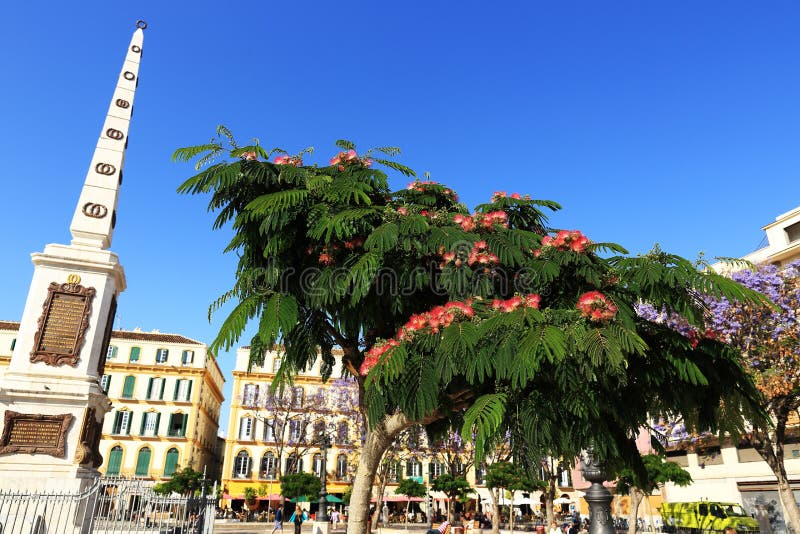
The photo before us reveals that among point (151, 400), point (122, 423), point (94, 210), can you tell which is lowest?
point (122, 423)

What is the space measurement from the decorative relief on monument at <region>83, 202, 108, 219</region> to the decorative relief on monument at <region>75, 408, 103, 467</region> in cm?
475

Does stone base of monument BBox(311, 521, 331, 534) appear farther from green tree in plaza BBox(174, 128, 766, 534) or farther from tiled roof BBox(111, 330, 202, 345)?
tiled roof BBox(111, 330, 202, 345)

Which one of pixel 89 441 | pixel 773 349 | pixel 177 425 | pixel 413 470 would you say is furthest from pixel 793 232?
pixel 177 425

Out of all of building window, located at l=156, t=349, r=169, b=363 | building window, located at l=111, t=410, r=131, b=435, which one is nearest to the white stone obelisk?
building window, located at l=111, t=410, r=131, b=435

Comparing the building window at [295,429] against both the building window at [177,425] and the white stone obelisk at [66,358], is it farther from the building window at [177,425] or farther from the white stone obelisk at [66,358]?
the white stone obelisk at [66,358]

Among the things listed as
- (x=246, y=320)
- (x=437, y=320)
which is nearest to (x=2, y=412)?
(x=246, y=320)

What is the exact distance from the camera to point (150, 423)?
164ft

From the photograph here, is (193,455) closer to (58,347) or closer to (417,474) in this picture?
(417,474)

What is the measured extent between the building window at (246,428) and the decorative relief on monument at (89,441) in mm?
42362

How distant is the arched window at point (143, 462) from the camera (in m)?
48.1

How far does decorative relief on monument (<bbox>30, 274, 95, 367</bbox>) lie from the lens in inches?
456

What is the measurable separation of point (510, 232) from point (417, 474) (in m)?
51.9

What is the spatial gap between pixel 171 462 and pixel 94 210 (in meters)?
42.1

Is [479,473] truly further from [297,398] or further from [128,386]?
[128,386]
